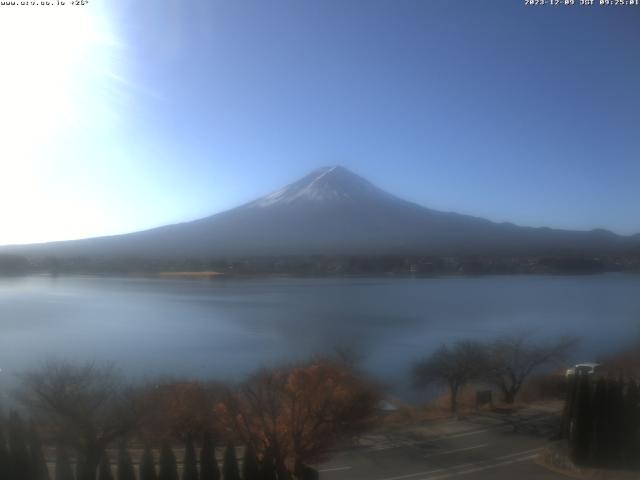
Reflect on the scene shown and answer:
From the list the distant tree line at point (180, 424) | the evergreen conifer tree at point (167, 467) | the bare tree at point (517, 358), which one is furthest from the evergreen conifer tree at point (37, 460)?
the bare tree at point (517, 358)

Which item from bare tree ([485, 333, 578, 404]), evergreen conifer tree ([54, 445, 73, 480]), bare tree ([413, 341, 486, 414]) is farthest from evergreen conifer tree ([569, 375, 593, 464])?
evergreen conifer tree ([54, 445, 73, 480])

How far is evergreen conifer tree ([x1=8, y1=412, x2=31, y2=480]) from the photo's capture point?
282 centimetres

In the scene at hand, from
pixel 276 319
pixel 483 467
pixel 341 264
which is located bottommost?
pixel 483 467

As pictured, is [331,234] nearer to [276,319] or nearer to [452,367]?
[276,319]

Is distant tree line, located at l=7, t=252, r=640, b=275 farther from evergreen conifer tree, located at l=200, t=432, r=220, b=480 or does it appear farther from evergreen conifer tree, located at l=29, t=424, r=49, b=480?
evergreen conifer tree, located at l=200, t=432, r=220, b=480

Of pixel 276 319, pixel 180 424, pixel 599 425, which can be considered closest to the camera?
pixel 180 424

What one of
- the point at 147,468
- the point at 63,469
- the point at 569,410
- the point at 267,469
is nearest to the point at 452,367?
the point at 569,410

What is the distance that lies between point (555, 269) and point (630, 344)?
354 cm

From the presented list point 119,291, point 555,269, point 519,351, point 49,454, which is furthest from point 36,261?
point 555,269

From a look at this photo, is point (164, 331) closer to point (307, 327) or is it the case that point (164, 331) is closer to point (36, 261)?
point (307, 327)

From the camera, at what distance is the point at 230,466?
3057 mm

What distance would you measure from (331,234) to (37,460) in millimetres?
8570

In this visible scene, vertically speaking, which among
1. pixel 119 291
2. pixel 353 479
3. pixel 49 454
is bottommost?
pixel 353 479

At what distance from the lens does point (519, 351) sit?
233 inches
